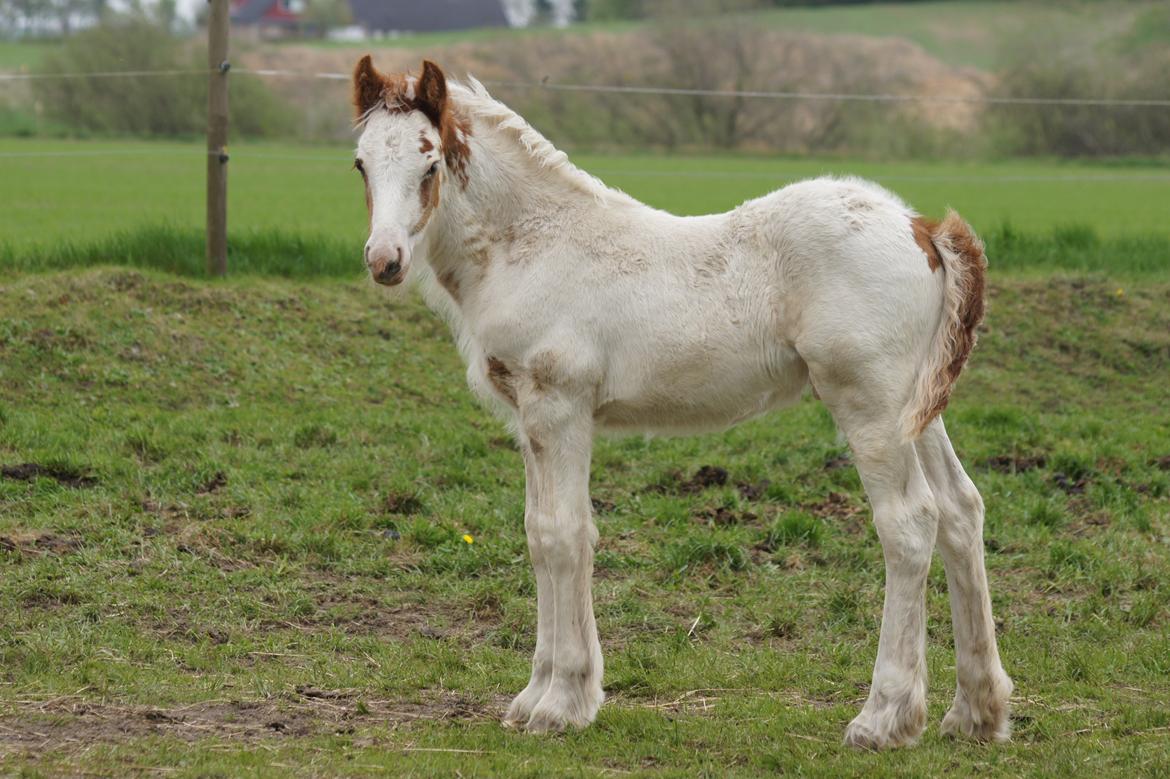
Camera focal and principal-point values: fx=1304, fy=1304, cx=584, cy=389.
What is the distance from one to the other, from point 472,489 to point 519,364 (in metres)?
3.18

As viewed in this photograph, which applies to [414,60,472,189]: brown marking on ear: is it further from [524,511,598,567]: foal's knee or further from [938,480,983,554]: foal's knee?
[938,480,983,554]: foal's knee

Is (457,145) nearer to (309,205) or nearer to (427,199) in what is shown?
(427,199)

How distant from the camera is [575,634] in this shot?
4.83 meters

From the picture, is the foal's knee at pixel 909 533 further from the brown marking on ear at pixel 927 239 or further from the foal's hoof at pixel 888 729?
the brown marking on ear at pixel 927 239

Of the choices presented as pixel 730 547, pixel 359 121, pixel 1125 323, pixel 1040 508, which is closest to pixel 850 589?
pixel 730 547

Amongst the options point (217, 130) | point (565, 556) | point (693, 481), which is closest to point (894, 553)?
point (565, 556)

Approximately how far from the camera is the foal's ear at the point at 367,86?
4754mm

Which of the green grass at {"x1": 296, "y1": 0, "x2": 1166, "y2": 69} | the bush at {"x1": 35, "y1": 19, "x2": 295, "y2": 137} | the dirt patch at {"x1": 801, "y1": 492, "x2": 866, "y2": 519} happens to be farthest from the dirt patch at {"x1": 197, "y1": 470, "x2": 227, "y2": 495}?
the green grass at {"x1": 296, "y1": 0, "x2": 1166, "y2": 69}

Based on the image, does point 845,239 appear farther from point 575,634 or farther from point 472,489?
point 472,489

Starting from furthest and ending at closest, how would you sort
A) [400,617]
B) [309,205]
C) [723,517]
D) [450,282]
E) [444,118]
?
[309,205] < [723,517] < [400,617] < [450,282] < [444,118]

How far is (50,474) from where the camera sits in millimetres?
7535

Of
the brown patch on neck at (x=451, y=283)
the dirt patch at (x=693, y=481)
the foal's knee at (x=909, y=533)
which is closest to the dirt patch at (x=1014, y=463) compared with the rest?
the dirt patch at (x=693, y=481)

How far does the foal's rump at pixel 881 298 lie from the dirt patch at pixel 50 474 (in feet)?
15.2

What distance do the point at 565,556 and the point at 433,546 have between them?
2.37 meters
